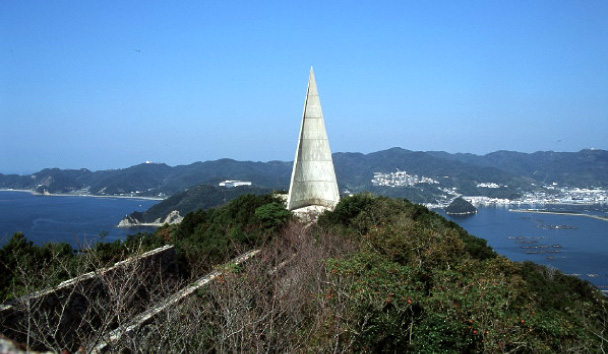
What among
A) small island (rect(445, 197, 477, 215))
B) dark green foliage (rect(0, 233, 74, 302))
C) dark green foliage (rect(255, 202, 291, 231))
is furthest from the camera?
small island (rect(445, 197, 477, 215))

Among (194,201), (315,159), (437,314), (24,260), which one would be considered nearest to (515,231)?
(194,201)

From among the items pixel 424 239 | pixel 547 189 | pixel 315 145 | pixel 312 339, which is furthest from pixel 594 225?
A: pixel 312 339

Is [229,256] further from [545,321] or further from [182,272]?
[545,321]

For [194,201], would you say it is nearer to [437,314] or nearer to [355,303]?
[355,303]

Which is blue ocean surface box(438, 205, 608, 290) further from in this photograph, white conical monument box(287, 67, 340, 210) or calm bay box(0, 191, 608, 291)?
white conical monument box(287, 67, 340, 210)

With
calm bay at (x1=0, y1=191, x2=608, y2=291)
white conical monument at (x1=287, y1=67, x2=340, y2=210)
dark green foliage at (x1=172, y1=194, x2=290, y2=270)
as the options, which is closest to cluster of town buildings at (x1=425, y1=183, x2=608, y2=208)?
calm bay at (x1=0, y1=191, x2=608, y2=291)

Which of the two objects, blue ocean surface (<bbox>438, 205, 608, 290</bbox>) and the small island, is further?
the small island

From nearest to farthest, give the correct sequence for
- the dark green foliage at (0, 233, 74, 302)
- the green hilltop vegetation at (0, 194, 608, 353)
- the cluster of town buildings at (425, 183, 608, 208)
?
1. the green hilltop vegetation at (0, 194, 608, 353)
2. the dark green foliage at (0, 233, 74, 302)
3. the cluster of town buildings at (425, 183, 608, 208)
